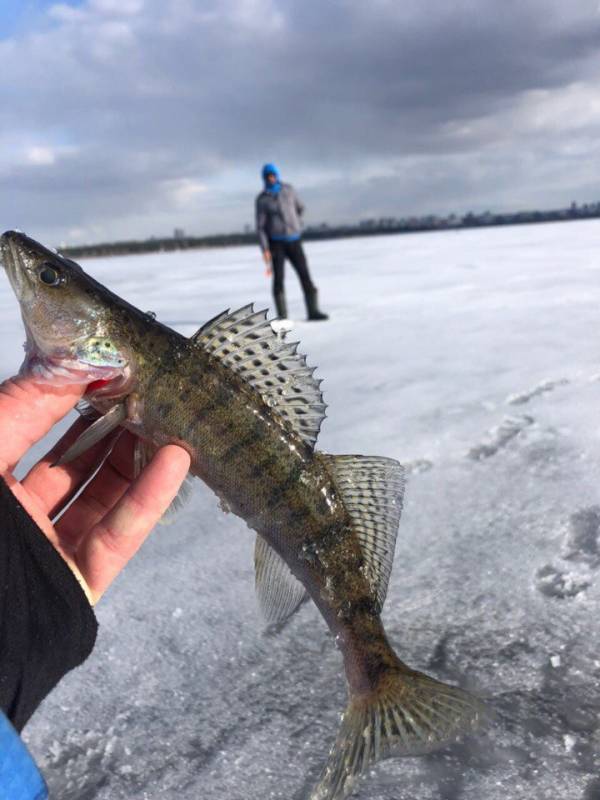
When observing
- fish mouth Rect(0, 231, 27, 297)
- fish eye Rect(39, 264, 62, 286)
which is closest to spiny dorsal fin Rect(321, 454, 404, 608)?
fish eye Rect(39, 264, 62, 286)

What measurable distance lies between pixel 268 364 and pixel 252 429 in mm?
248

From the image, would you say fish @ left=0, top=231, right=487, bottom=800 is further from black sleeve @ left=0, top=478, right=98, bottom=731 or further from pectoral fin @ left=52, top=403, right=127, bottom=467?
black sleeve @ left=0, top=478, right=98, bottom=731

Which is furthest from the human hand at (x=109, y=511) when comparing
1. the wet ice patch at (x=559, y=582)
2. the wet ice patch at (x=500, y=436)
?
the wet ice patch at (x=500, y=436)

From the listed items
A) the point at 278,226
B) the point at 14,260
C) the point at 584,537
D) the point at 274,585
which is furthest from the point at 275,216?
the point at 274,585

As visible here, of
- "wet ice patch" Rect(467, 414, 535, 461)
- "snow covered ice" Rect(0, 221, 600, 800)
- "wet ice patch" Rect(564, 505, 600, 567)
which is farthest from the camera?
"wet ice patch" Rect(467, 414, 535, 461)

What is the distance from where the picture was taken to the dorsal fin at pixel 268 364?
2287 millimetres

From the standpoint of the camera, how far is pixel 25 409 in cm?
222

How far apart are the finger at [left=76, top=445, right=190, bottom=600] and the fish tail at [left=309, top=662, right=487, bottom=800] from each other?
2.90 ft

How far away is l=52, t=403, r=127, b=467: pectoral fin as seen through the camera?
2193 millimetres

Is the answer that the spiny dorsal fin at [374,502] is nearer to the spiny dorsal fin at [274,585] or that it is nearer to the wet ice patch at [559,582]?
the spiny dorsal fin at [274,585]

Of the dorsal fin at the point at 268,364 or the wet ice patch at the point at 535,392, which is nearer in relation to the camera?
the dorsal fin at the point at 268,364

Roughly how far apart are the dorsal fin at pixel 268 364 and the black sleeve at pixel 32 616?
836 mm

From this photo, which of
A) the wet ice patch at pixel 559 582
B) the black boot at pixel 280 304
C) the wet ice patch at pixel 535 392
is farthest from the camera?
the black boot at pixel 280 304

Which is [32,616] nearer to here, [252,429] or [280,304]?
[252,429]
